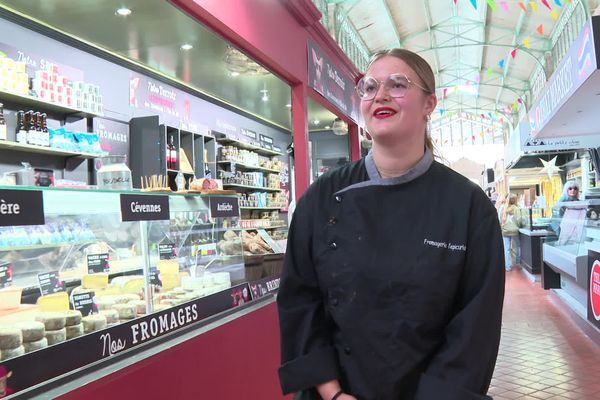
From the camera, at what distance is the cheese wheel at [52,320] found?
1737 mm

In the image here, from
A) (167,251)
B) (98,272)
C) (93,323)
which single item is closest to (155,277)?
(167,251)

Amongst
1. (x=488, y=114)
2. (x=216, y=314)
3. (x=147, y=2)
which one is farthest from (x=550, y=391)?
(x=488, y=114)

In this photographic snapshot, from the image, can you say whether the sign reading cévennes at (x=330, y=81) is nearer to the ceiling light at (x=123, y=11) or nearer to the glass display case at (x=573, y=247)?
the ceiling light at (x=123, y=11)

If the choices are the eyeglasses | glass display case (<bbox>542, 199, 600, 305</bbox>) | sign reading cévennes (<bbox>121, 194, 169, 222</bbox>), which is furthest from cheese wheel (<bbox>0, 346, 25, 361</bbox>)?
glass display case (<bbox>542, 199, 600, 305</bbox>)

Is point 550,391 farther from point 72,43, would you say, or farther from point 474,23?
point 474,23

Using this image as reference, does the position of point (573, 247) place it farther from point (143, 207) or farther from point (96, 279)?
point (96, 279)

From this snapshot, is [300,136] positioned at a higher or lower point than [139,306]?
higher

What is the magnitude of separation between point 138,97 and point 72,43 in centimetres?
112

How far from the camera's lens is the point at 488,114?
2734cm

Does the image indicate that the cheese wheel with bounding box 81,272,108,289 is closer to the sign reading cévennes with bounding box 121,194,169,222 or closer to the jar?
the sign reading cévennes with bounding box 121,194,169,222

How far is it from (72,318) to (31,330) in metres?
0.18

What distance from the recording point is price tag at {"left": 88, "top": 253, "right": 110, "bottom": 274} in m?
2.10

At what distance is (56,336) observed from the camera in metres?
1.73

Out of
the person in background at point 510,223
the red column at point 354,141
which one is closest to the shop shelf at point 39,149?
the red column at point 354,141
